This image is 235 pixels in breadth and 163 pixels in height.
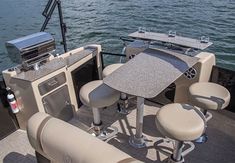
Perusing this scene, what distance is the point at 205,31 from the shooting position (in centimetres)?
856

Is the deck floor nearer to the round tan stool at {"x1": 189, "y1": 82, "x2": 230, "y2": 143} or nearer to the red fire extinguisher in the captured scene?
the red fire extinguisher

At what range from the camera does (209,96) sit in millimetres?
2480

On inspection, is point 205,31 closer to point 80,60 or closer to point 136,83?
point 80,60

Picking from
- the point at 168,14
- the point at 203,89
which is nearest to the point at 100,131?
the point at 203,89

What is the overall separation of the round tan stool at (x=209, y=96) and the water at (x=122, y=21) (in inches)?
179

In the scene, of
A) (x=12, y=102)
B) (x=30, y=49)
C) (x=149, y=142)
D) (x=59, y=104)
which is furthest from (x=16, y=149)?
(x=149, y=142)

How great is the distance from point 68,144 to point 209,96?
5.54 feet

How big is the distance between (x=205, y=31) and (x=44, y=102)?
7453 millimetres

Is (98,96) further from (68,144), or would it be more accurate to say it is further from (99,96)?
(68,144)

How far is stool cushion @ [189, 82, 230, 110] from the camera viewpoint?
2.40 m

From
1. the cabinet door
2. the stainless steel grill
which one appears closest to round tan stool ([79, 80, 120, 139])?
the cabinet door

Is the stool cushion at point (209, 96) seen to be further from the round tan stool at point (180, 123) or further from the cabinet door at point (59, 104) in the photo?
the cabinet door at point (59, 104)

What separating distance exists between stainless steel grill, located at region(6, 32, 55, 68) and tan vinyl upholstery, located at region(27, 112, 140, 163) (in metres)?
1.12

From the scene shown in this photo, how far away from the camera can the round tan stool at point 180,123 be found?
1.98 m
